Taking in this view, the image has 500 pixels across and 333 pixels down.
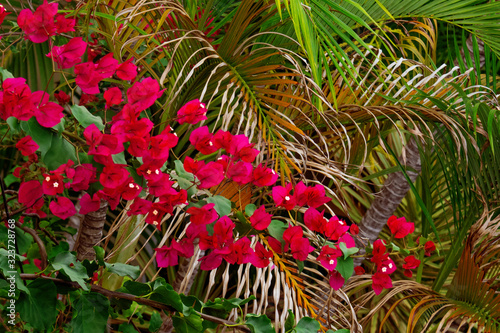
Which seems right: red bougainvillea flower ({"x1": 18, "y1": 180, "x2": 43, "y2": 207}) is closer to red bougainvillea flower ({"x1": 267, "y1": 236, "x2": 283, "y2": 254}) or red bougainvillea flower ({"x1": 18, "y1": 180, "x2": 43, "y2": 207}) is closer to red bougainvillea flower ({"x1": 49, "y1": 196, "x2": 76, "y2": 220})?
red bougainvillea flower ({"x1": 49, "y1": 196, "x2": 76, "y2": 220})

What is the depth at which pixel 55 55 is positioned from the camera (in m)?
0.70

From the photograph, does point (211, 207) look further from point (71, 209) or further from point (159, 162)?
point (71, 209)

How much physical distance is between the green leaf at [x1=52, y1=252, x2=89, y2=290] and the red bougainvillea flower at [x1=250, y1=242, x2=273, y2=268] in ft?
0.85

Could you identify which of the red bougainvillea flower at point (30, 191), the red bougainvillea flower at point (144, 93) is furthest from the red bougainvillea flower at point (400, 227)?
the red bougainvillea flower at point (30, 191)

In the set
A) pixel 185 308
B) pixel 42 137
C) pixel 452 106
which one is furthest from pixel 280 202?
pixel 452 106

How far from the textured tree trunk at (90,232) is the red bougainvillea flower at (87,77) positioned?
1.18 feet

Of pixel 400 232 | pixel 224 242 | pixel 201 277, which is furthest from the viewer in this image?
pixel 201 277

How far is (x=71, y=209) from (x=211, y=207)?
20 centimetres

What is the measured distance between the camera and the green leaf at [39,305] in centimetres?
56

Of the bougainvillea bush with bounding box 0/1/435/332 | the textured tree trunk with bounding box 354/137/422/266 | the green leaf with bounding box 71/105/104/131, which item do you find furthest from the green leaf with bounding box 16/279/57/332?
the textured tree trunk with bounding box 354/137/422/266

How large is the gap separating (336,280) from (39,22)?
2.02 feet

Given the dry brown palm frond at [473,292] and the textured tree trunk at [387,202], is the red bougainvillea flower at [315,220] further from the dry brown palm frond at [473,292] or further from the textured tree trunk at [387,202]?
the textured tree trunk at [387,202]

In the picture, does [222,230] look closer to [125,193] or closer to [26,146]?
[125,193]

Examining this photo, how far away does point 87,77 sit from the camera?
25.4 inches
